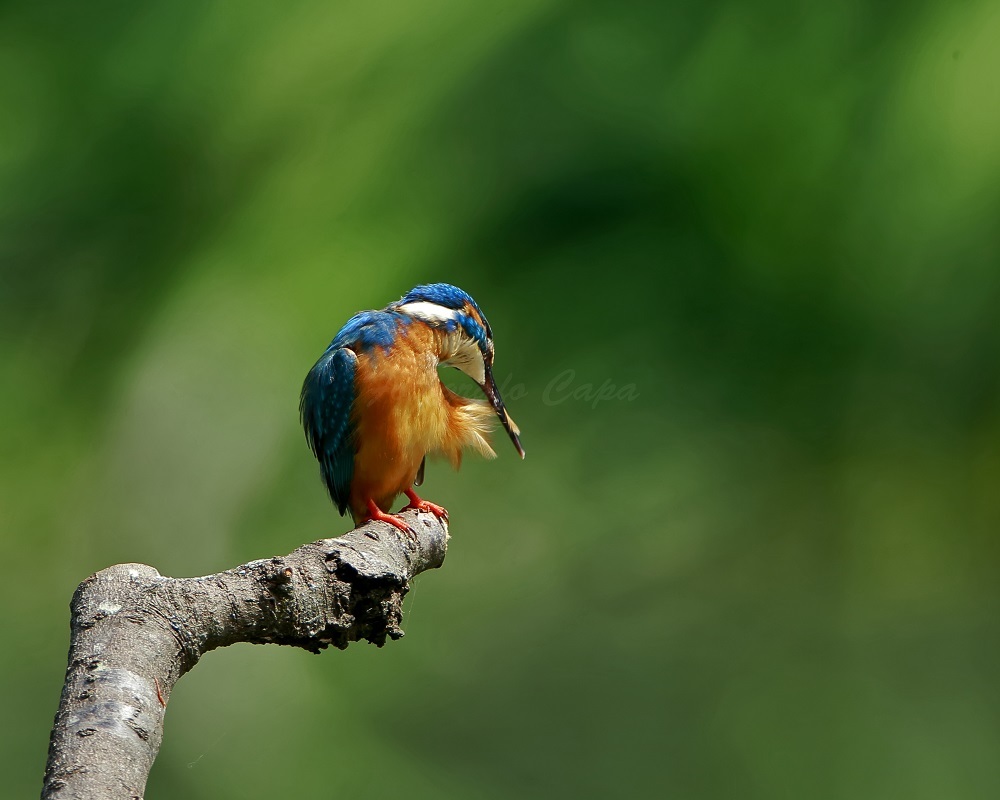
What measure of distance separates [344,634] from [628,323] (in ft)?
4.81

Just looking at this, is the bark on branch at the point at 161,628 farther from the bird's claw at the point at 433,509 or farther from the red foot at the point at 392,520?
the bird's claw at the point at 433,509

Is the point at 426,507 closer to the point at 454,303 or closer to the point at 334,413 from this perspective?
the point at 334,413

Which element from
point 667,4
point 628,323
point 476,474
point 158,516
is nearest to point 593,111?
point 667,4

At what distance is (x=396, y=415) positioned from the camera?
1345 mm

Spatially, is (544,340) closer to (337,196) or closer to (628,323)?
(628,323)

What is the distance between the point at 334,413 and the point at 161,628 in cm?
71

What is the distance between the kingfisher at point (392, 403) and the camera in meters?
1.35

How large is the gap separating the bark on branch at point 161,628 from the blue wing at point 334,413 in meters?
0.48

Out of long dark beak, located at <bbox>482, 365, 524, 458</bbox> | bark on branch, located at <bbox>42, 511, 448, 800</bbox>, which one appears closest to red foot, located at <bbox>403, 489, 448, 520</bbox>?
long dark beak, located at <bbox>482, 365, 524, 458</bbox>

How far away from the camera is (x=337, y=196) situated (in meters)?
2.31

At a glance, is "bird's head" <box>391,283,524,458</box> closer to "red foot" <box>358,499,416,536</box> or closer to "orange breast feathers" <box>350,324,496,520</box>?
"orange breast feathers" <box>350,324,496,520</box>

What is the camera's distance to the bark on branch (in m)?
0.58

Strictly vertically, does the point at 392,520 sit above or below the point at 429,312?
below

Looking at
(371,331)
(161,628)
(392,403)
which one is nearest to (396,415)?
(392,403)
